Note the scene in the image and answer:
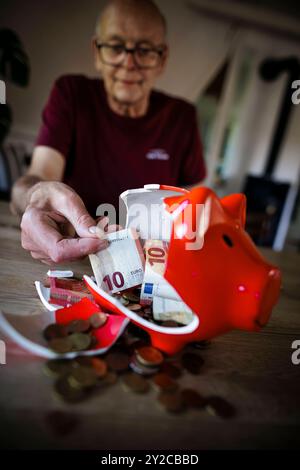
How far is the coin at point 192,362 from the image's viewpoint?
1.22ft

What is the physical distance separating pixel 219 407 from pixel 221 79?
3848mm

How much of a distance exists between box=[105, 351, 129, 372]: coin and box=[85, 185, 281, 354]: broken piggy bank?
5cm

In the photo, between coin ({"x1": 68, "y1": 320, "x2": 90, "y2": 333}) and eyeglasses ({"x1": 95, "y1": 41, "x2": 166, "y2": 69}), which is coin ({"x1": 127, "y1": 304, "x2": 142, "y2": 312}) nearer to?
coin ({"x1": 68, "y1": 320, "x2": 90, "y2": 333})

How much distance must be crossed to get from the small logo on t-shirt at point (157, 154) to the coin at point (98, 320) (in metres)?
0.93

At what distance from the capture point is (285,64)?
330cm

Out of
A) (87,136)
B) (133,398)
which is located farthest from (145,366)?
(87,136)

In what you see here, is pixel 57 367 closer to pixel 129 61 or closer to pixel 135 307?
pixel 135 307

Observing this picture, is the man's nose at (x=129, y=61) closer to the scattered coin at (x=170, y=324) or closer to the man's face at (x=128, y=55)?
the man's face at (x=128, y=55)

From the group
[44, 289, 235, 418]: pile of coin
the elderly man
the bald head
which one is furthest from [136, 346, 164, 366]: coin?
the bald head

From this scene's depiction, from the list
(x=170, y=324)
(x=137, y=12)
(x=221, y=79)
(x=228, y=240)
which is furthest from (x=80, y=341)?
(x=221, y=79)

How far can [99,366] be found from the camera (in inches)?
13.0

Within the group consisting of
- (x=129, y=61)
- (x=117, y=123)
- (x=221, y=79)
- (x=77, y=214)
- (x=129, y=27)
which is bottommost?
(x=77, y=214)

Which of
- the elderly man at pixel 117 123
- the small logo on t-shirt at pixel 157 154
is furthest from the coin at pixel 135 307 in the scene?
the small logo on t-shirt at pixel 157 154

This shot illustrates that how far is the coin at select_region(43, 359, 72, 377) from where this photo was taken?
1.04ft
